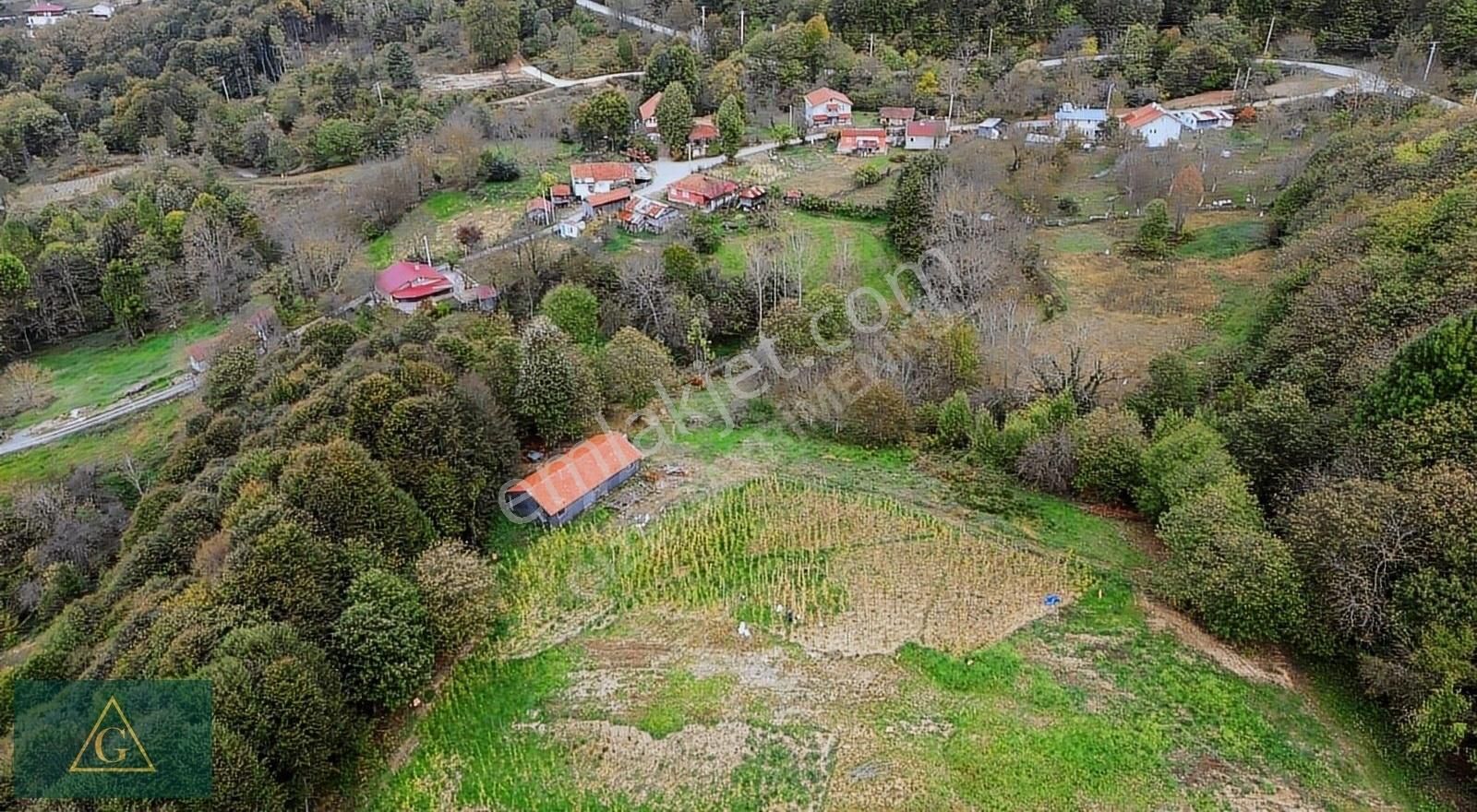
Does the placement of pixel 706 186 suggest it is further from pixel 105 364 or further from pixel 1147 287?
pixel 105 364

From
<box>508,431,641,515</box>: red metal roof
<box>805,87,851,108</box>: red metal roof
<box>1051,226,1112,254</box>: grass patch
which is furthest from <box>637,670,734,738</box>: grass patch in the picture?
<box>805,87,851,108</box>: red metal roof

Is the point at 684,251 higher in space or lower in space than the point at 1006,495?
higher

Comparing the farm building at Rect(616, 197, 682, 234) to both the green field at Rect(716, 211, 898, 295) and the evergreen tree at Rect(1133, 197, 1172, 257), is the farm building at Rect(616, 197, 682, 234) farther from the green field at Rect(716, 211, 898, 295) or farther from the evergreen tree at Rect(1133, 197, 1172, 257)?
the evergreen tree at Rect(1133, 197, 1172, 257)

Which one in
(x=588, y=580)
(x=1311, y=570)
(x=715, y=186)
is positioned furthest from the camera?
(x=715, y=186)

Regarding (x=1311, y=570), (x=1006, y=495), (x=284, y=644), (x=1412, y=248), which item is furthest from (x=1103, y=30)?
(x=284, y=644)

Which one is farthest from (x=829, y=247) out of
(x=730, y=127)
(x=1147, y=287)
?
(x=1147, y=287)

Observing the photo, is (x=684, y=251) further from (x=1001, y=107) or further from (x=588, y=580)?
(x=1001, y=107)

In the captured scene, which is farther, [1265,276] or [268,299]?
[268,299]
